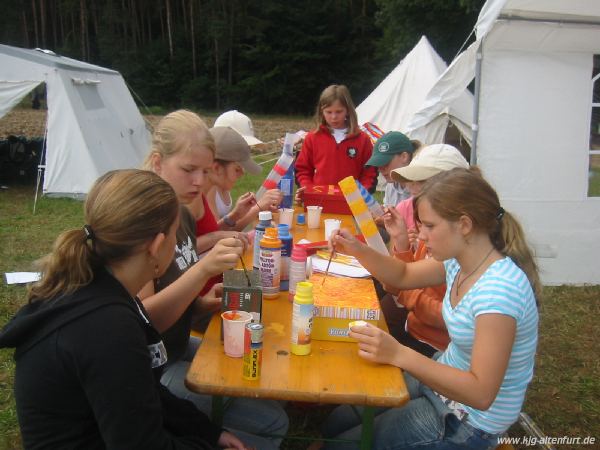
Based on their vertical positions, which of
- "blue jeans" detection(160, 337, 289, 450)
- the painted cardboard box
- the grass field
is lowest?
the grass field

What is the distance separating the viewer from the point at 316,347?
1847 mm

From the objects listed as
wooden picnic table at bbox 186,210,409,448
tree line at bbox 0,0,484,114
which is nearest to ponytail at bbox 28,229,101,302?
wooden picnic table at bbox 186,210,409,448

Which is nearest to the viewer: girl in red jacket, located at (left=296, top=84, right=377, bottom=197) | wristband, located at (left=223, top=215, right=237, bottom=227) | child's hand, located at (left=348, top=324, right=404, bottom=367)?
child's hand, located at (left=348, top=324, right=404, bottom=367)

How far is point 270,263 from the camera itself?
2209 mm

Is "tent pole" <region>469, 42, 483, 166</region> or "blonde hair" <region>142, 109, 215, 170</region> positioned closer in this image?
"blonde hair" <region>142, 109, 215, 170</region>

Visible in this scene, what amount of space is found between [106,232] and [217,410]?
75 centimetres

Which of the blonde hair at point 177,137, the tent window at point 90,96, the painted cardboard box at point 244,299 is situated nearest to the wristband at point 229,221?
the blonde hair at point 177,137

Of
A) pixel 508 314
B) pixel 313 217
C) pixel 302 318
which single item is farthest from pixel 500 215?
pixel 313 217

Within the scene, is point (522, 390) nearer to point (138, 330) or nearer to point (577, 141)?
point (138, 330)

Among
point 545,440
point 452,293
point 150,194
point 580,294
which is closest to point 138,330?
point 150,194

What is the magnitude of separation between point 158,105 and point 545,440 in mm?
30487

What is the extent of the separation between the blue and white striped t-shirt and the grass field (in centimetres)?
128

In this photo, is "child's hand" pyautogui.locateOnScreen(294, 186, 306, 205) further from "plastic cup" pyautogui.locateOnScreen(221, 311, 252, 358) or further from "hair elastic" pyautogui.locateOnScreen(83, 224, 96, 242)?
"hair elastic" pyautogui.locateOnScreen(83, 224, 96, 242)

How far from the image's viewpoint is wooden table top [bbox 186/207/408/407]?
5.15ft
